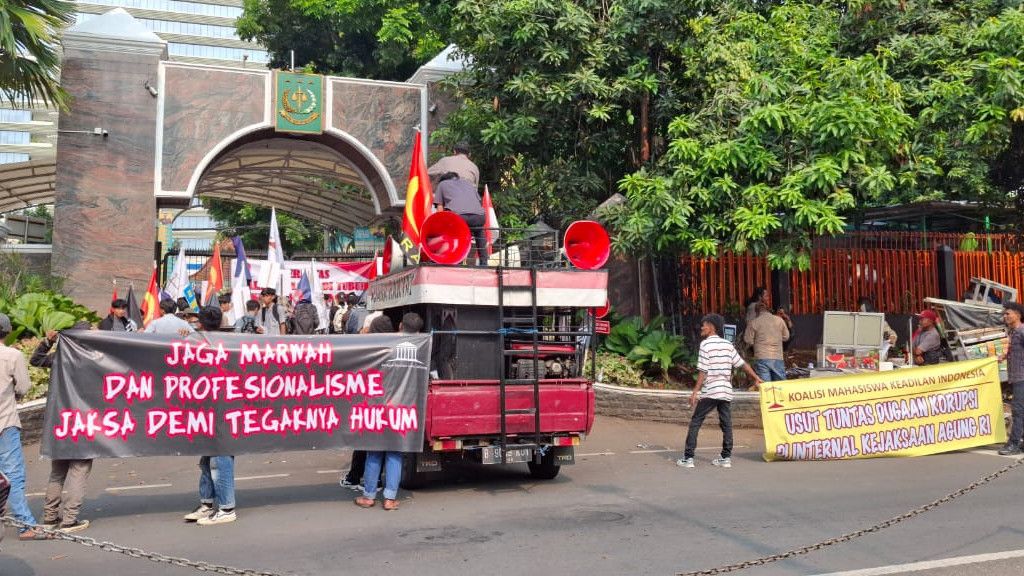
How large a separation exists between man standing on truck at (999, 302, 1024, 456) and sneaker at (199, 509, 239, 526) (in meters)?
8.86

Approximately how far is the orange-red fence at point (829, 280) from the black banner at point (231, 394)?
9916mm

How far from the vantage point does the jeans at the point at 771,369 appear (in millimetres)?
12945

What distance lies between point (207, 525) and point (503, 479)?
3195mm

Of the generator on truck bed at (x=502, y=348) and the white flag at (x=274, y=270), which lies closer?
the generator on truck bed at (x=502, y=348)

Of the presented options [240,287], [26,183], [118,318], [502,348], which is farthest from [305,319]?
[26,183]

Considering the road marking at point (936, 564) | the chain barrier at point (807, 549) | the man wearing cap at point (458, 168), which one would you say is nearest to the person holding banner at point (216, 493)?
the chain barrier at point (807, 549)

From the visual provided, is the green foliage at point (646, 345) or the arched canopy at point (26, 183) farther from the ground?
the arched canopy at point (26, 183)

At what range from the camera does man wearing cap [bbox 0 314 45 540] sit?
6555 millimetres

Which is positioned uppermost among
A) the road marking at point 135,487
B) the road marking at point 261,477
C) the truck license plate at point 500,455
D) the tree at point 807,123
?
the tree at point 807,123

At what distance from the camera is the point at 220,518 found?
712cm

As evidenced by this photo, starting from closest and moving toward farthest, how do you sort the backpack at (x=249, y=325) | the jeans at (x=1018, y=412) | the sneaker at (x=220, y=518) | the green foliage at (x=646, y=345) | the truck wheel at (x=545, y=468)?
the sneaker at (x=220, y=518) < the truck wheel at (x=545, y=468) < the jeans at (x=1018, y=412) < the backpack at (x=249, y=325) < the green foliage at (x=646, y=345)

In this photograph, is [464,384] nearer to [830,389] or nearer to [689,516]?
[689,516]

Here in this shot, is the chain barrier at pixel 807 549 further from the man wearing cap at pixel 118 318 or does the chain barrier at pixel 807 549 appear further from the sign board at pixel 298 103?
the sign board at pixel 298 103

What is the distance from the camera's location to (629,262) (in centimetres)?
1655
